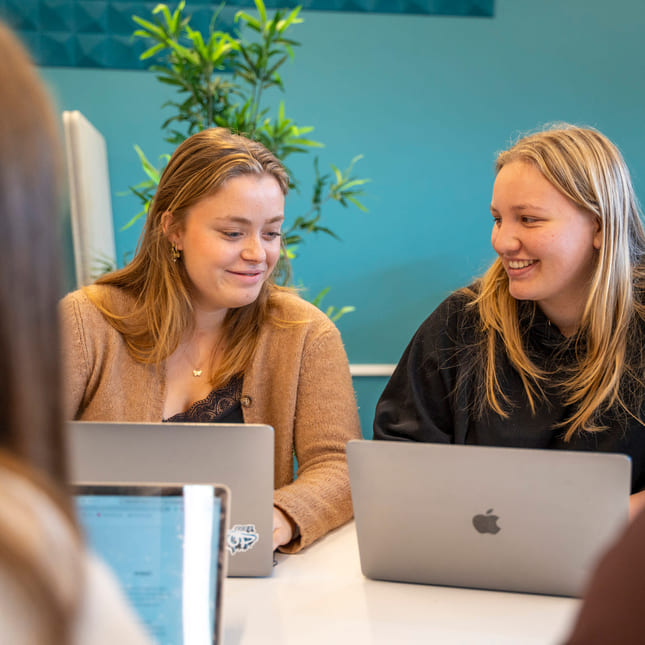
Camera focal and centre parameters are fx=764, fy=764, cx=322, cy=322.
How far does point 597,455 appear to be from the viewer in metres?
1.03

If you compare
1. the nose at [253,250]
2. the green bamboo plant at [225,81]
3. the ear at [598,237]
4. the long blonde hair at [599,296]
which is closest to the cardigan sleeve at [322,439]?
the nose at [253,250]

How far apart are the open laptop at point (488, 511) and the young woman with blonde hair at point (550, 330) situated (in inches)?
22.3

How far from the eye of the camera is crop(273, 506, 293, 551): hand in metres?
1.31

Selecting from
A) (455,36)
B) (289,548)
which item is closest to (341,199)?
(455,36)

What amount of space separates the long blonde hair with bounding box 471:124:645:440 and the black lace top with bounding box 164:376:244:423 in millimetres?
566

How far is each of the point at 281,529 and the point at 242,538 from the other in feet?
0.46

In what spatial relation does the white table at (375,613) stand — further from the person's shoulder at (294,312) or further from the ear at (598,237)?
the ear at (598,237)

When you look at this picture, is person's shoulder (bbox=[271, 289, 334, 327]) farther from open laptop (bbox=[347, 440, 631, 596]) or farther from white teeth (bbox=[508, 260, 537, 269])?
open laptop (bbox=[347, 440, 631, 596])

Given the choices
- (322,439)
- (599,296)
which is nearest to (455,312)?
(599,296)

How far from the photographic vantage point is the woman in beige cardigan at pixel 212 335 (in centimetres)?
170

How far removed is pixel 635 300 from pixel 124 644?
5.04ft

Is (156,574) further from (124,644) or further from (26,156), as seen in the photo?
(26,156)

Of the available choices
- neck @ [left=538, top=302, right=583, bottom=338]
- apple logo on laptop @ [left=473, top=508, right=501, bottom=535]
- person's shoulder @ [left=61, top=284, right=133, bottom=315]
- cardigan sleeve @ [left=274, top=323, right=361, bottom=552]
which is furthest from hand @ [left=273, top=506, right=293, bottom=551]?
neck @ [left=538, top=302, right=583, bottom=338]

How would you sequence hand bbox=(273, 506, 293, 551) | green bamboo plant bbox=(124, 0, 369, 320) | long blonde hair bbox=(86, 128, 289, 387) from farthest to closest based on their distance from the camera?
green bamboo plant bbox=(124, 0, 369, 320) < long blonde hair bbox=(86, 128, 289, 387) < hand bbox=(273, 506, 293, 551)
